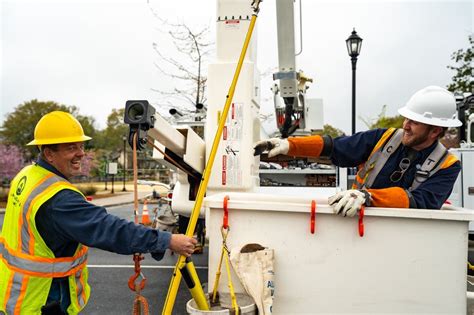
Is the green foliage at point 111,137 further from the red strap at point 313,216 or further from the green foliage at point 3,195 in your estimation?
the red strap at point 313,216

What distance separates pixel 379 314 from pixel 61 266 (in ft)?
5.38

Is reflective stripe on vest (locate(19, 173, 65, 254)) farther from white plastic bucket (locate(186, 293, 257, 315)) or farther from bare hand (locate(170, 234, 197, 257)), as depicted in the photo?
white plastic bucket (locate(186, 293, 257, 315))

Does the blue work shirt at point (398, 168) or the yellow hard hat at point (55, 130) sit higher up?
the yellow hard hat at point (55, 130)

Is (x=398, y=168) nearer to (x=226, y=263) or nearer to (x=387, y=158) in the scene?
(x=387, y=158)

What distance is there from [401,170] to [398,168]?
3 centimetres

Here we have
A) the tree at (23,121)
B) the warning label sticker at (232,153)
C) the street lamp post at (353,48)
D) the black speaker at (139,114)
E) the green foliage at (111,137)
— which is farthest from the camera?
the green foliage at (111,137)

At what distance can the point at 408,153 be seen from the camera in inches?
106

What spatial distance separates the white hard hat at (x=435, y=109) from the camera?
255 cm

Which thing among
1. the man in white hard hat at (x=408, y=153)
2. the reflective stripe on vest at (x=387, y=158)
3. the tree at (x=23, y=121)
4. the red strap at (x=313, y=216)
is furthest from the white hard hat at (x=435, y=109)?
the tree at (x=23, y=121)

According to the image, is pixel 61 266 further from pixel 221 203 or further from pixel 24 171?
pixel 221 203

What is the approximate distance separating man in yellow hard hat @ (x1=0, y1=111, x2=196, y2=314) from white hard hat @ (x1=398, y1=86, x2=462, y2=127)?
Result: 1.54m

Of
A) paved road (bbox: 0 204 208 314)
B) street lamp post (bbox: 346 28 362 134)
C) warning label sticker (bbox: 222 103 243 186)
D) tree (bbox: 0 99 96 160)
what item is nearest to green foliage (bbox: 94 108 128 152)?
tree (bbox: 0 99 96 160)

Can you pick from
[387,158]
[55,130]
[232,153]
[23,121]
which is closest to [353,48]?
[232,153]

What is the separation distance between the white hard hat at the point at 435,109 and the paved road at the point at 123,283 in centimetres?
326
